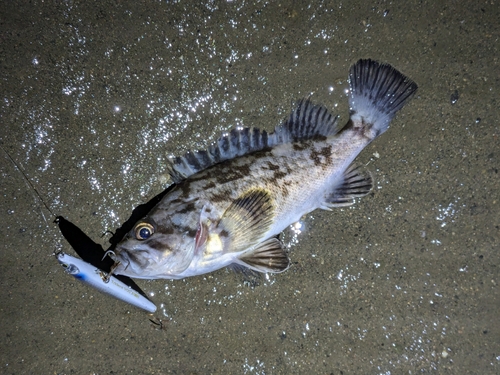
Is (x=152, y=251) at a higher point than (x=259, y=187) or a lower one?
higher

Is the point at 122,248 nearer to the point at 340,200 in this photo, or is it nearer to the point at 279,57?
the point at 340,200

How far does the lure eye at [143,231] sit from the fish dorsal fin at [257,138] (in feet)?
1.66

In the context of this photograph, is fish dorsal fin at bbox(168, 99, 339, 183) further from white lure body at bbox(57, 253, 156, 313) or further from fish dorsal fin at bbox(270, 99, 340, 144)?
white lure body at bbox(57, 253, 156, 313)

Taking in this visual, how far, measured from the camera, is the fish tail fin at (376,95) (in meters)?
2.87

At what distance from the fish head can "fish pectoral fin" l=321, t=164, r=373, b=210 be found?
1.22 meters

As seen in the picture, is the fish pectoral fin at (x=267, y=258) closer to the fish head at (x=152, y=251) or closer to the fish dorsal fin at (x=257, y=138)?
the fish head at (x=152, y=251)

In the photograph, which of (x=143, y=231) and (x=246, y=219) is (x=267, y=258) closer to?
(x=246, y=219)

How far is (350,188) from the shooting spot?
2.91 metres

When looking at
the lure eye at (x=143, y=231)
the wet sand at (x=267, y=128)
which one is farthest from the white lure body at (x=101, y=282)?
the lure eye at (x=143, y=231)

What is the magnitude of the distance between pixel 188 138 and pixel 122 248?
1.09 metres

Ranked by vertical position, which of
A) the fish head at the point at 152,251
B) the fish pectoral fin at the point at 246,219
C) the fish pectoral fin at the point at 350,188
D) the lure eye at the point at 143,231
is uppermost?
the lure eye at the point at 143,231

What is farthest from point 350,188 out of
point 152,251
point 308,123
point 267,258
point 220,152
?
point 152,251

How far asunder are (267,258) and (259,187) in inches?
23.0

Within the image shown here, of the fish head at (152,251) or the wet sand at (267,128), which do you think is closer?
the fish head at (152,251)
